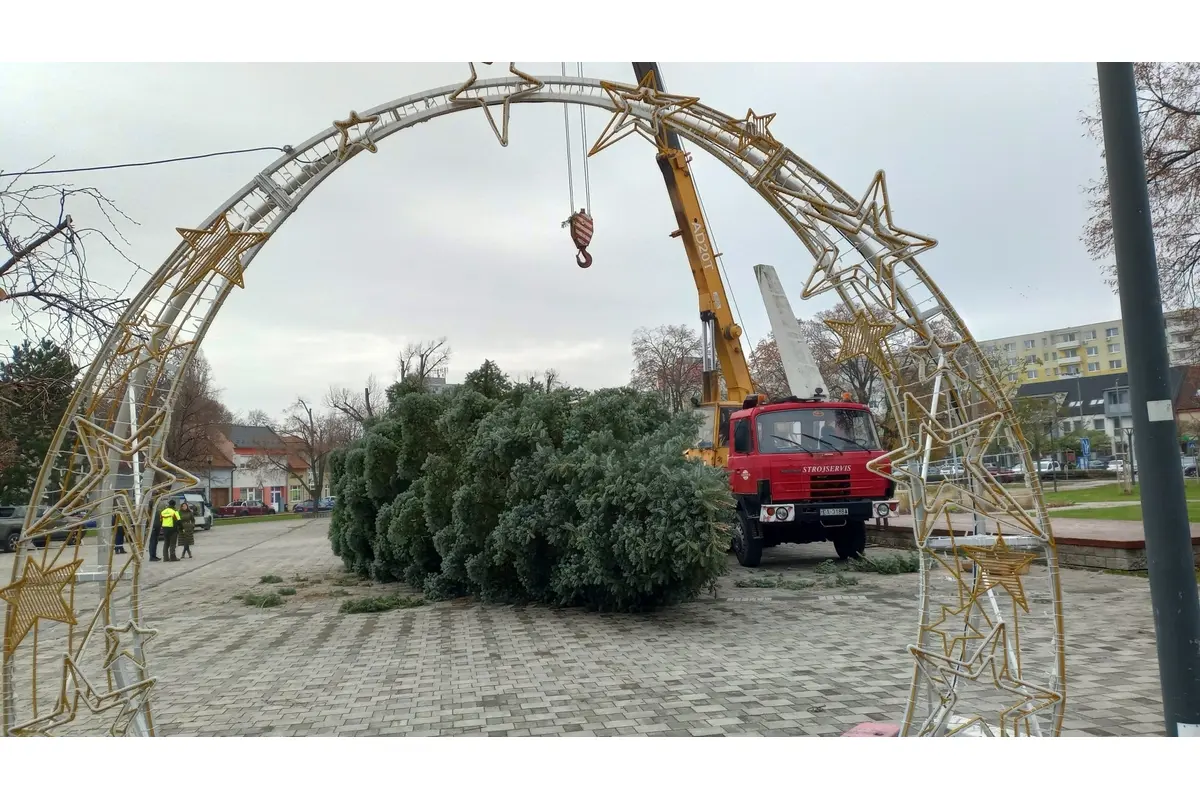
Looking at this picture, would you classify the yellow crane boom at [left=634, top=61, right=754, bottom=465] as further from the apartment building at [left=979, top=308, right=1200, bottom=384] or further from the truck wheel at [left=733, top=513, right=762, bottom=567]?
the apartment building at [left=979, top=308, right=1200, bottom=384]

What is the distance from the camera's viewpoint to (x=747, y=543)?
A: 1318cm

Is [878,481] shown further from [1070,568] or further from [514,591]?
[514,591]

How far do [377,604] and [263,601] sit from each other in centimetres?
209

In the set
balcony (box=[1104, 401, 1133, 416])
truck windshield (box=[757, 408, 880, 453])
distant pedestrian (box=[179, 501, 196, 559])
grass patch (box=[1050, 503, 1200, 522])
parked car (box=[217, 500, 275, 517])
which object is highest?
balcony (box=[1104, 401, 1133, 416])

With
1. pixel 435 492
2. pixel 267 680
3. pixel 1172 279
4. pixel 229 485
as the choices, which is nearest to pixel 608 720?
pixel 267 680

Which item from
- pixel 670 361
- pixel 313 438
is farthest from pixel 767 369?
pixel 313 438

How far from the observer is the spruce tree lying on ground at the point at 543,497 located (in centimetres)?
830

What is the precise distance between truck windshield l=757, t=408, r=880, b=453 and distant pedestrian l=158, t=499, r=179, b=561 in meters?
14.3

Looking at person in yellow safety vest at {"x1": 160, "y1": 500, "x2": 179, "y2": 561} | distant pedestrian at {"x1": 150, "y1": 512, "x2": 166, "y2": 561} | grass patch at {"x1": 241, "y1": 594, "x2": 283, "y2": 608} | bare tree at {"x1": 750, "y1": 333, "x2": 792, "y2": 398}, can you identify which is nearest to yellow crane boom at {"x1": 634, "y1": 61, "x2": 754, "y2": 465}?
grass patch at {"x1": 241, "y1": 594, "x2": 283, "y2": 608}

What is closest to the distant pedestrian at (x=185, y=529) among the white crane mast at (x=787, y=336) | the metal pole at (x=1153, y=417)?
the white crane mast at (x=787, y=336)

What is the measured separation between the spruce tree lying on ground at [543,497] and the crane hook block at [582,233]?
1.72 meters

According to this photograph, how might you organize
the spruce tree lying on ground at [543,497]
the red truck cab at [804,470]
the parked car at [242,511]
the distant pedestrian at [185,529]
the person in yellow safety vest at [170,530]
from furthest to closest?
the parked car at [242,511]
the distant pedestrian at [185,529]
the person in yellow safety vest at [170,530]
the red truck cab at [804,470]
the spruce tree lying on ground at [543,497]

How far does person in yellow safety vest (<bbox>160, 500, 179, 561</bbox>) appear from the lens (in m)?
18.9

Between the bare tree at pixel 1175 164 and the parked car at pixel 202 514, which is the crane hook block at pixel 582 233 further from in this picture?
the parked car at pixel 202 514
